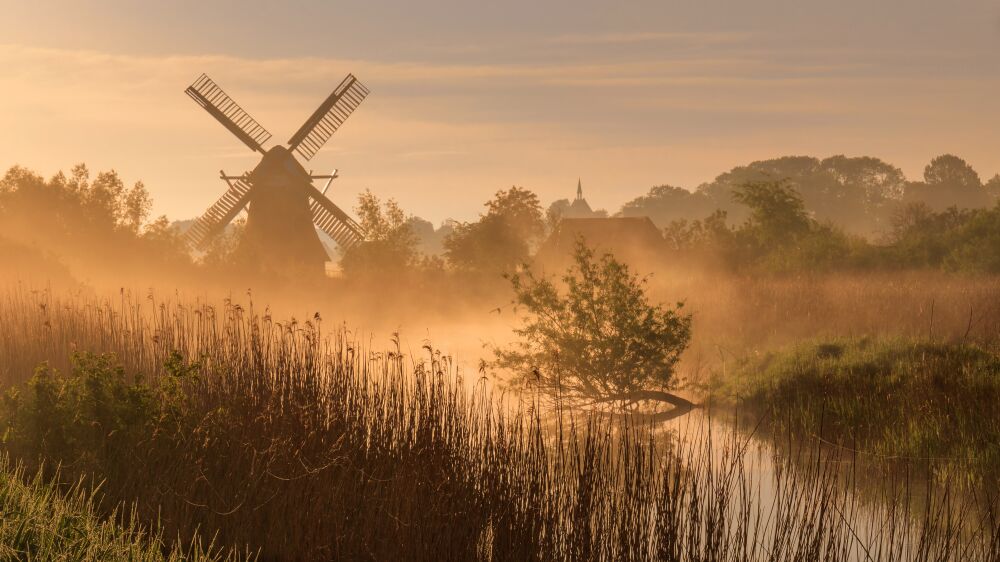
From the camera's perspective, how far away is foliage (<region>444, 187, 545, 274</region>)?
3353 cm

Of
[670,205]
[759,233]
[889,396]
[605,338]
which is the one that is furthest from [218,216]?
[670,205]

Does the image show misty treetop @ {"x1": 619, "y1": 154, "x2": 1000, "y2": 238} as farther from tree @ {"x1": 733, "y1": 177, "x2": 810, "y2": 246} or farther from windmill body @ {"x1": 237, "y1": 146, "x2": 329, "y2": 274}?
windmill body @ {"x1": 237, "y1": 146, "x2": 329, "y2": 274}

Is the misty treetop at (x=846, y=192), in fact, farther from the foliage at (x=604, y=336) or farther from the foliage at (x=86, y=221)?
the foliage at (x=604, y=336)

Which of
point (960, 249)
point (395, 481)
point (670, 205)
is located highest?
point (670, 205)

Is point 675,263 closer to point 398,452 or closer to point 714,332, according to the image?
point 714,332

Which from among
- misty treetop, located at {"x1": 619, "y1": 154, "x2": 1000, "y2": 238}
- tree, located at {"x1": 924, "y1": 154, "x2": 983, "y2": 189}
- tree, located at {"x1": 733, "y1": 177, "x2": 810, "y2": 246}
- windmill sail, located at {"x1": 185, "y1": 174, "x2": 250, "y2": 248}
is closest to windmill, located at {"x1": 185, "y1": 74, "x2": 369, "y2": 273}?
windmill sail, located at {"x1": 185, "y1": 174, "x2": 250, "y2": 248}

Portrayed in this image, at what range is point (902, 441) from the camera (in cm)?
1191

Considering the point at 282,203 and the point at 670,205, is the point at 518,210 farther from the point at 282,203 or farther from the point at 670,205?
the point at 670,205

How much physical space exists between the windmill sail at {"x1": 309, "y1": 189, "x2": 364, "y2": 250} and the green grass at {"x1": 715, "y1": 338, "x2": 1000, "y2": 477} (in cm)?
2154

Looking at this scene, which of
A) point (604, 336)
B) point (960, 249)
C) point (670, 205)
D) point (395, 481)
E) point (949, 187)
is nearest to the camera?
point (395, 481)

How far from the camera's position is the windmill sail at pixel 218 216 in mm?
36438

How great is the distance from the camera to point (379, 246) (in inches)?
1280

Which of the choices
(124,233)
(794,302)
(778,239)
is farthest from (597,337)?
(778,239)

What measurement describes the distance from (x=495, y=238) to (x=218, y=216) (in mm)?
11343
